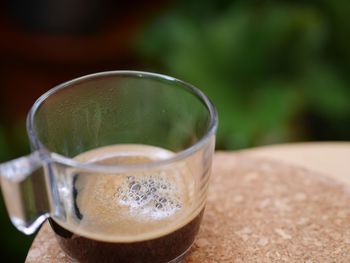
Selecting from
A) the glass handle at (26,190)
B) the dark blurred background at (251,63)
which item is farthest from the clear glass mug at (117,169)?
the dark blurred background at (251,63)

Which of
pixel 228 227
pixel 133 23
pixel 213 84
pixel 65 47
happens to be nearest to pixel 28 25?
pixel 65 47

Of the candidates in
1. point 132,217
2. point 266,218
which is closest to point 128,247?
point 132,217

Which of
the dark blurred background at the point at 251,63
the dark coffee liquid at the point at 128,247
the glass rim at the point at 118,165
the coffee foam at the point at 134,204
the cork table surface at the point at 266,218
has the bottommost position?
the dark blurred background at the point at 251,63

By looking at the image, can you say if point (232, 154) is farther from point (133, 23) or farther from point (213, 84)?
point (133, 23)

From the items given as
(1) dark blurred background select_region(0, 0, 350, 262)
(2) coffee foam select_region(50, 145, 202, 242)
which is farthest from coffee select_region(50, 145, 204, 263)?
(1) dark blurred background select_region(0, 0, 350, 262)

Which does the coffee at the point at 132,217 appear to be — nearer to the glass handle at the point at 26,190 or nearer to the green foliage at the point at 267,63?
the glass handle at the point at 26,190

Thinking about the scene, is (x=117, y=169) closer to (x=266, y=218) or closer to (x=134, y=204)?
(x=134, y=204)
